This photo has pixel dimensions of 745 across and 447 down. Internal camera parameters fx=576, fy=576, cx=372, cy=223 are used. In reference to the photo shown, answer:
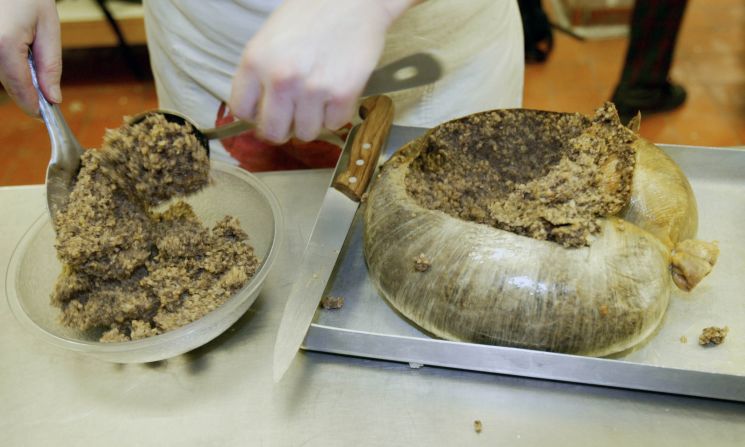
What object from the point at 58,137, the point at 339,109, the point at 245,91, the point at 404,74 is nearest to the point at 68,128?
the point at 58,137

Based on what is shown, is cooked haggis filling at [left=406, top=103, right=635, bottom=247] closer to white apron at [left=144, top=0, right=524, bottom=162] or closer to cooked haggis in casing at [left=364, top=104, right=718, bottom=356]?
cooked haggis in casing at [left=364, top=104, right=718, bottom=356]

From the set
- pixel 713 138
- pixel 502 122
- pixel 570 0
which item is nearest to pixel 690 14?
pixel 570 0

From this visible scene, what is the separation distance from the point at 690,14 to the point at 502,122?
2922 millimetres

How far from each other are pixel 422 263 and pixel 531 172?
29 cm

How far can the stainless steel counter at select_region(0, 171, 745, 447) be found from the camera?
80cm

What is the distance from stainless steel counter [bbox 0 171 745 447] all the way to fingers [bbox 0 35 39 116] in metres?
0.42

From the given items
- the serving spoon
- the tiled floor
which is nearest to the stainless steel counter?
the serving spoon

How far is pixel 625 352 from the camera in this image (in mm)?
854

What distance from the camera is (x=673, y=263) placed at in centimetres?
87

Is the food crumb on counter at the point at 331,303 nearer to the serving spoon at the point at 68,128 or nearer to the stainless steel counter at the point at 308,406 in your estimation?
the stainless steel counter at the point at 308,406

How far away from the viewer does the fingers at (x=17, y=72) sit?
919mm

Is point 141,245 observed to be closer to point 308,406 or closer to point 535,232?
point 308,406

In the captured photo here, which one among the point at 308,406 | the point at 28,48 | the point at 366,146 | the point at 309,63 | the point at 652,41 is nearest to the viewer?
the point at 309,63

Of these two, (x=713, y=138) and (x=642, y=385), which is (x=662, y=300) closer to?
(x=642, y=385)
